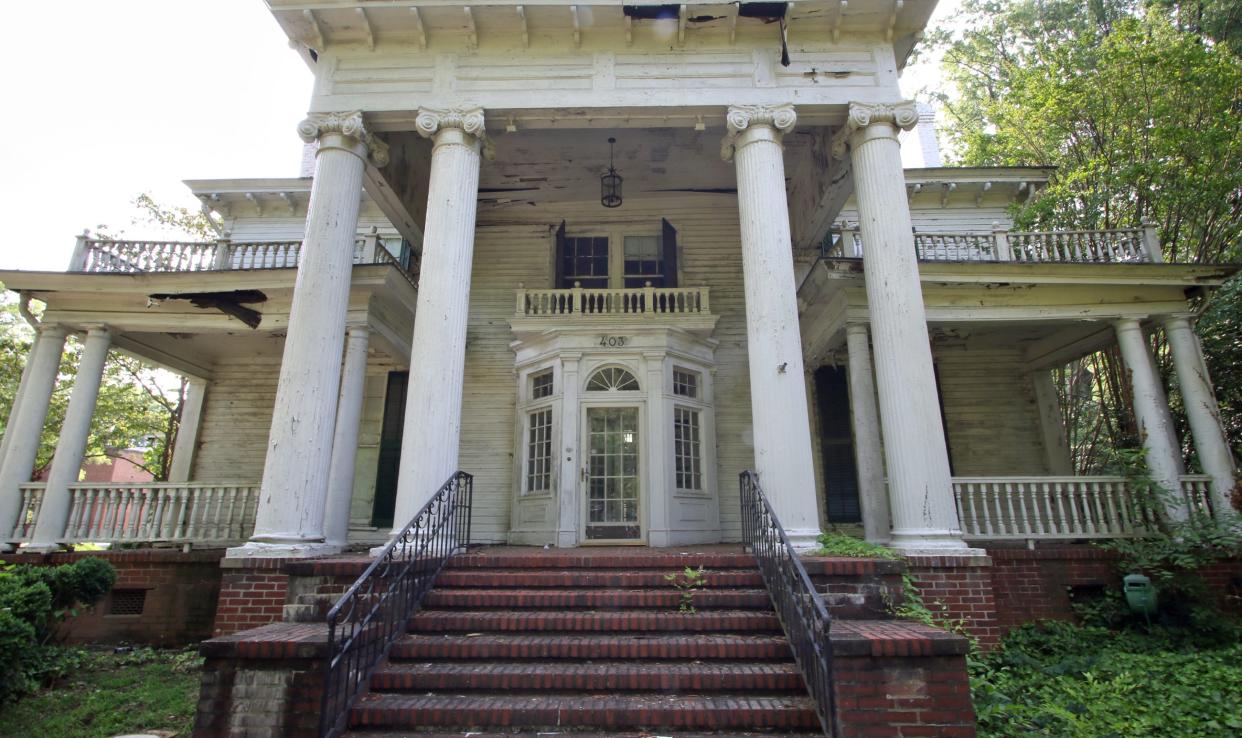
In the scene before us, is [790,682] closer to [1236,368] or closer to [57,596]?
[57,596]

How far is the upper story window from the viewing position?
10914mm

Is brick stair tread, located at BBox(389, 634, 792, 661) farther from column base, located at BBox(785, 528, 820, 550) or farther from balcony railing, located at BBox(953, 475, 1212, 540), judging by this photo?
balcony railing, located at BBox(953, 475, 1212, 540)

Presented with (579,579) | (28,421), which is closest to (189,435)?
(28,421)

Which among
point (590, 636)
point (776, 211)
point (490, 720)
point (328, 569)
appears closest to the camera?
point (490, 720)

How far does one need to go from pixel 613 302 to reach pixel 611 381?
4.52ft

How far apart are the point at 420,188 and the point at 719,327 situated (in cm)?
552

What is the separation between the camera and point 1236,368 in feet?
33.4

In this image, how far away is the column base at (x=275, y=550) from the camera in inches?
250

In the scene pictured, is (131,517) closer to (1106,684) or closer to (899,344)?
(899,344)

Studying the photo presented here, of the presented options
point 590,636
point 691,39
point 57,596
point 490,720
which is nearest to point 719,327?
point 691,39

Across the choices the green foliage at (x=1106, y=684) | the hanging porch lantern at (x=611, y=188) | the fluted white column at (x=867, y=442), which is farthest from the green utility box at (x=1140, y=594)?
the hanging porch lantern at (x=611, y=188)

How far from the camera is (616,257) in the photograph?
36.6ft

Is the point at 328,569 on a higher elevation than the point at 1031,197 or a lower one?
lower

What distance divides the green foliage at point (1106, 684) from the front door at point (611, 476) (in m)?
4.71
